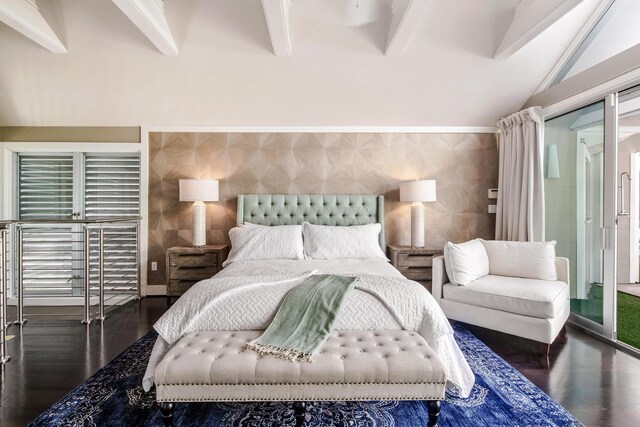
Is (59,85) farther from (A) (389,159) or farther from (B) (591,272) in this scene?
(B) (591,272)

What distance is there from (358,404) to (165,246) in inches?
134

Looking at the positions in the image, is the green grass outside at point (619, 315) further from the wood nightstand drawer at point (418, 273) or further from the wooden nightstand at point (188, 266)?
the wooden nightstand at point (188, 266)

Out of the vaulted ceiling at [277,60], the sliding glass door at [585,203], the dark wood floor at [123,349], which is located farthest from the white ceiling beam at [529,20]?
the dark wood floor at [123,349]

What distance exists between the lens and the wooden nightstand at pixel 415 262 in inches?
160

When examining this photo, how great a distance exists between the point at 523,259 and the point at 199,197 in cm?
358

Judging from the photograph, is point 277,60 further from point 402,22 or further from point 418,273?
point 418,273

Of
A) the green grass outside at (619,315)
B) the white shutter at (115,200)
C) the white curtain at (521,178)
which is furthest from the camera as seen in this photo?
the white shutter at (115,200)

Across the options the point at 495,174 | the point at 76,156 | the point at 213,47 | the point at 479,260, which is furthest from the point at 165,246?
the point at 495,174

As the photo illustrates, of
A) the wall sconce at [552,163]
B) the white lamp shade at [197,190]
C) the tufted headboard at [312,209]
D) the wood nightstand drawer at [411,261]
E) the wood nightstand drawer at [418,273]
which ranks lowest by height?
the wood nightstand drawer at [418,273]

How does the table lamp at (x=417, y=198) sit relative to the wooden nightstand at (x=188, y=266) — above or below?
above

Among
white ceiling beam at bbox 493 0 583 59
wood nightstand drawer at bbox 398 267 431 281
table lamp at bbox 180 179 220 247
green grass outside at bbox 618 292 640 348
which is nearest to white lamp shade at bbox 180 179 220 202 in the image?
table lamp at bbox 180 179 220 247

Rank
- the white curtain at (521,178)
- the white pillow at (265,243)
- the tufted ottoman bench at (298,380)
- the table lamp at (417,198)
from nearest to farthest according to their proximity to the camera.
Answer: the tufted ottoman bench at (298,380) < the white pillow at (265,243) < the white curtain at (521,178) < the table lamp at (417,198)

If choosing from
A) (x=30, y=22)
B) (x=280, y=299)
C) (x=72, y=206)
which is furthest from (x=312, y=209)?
(x=30, y=22)

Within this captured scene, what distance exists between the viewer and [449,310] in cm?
330
